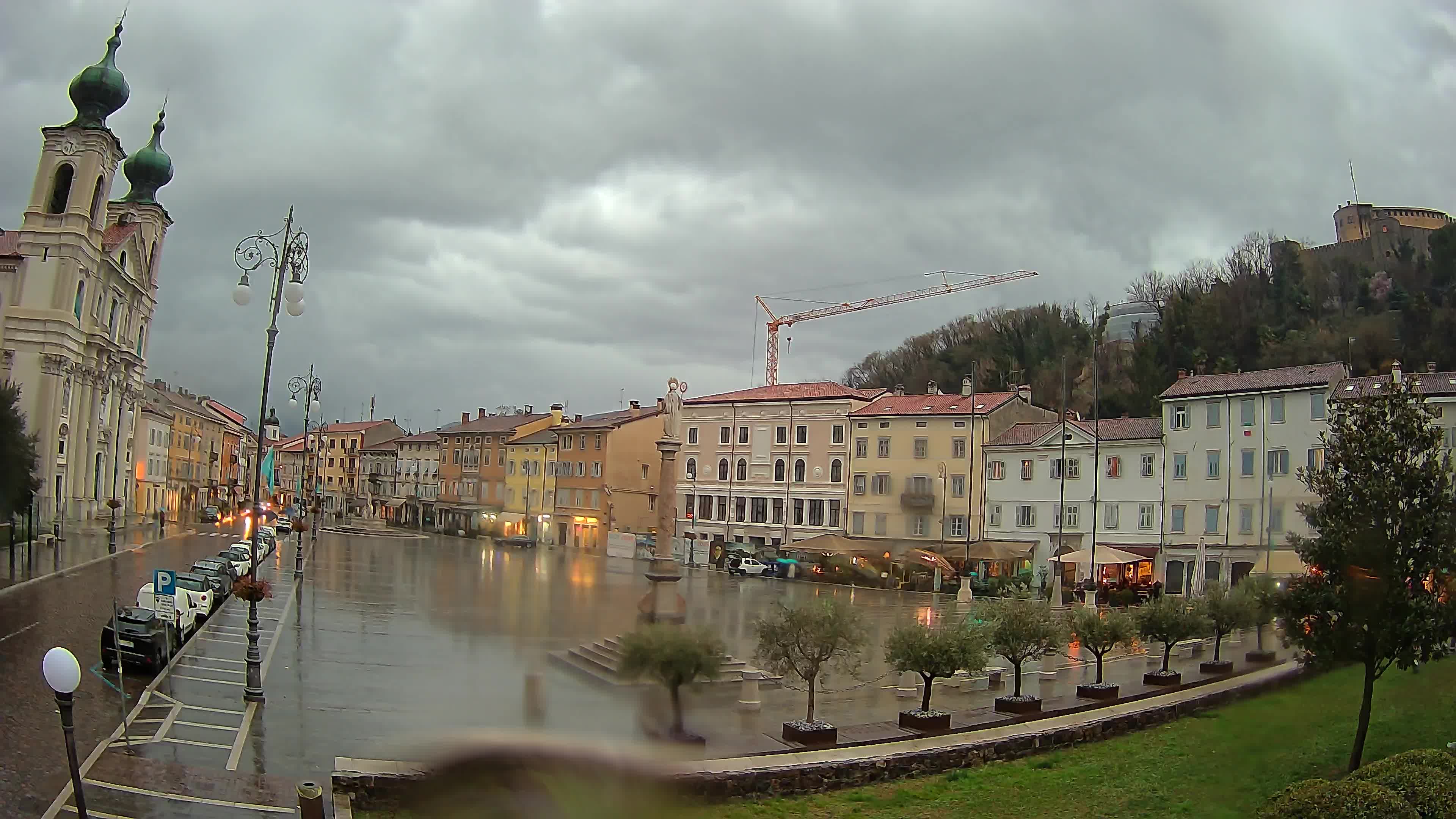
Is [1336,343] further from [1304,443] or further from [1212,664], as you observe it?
[1212,664]

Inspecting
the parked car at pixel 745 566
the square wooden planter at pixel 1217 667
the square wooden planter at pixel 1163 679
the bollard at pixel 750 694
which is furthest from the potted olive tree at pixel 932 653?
the parked car at pixel 745 566

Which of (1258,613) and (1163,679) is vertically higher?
(1258,613)

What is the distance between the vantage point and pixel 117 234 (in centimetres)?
6259

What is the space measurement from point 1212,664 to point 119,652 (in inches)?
772

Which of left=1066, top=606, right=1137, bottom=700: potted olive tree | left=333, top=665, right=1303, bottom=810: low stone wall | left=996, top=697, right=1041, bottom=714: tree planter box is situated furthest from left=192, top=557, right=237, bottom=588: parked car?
left=1066, top=606, right=1137, bottom=700: potted olive tree

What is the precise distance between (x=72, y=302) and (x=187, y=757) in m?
50.2

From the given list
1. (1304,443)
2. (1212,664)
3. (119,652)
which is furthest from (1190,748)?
(1304,443)

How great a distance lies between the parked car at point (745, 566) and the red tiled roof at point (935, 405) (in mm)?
10555

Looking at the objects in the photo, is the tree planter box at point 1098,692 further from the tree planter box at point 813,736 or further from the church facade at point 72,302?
the church facade at point 72,302

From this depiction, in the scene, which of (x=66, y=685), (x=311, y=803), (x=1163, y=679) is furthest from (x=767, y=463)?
(x=66, y=685)

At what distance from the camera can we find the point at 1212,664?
65.0 ft

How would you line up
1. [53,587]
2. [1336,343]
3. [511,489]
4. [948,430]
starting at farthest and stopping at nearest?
1. [511,489]
2. [1336,343]
3. [948,430]
4. [53,587]

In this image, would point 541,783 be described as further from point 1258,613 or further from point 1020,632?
point 1258,613

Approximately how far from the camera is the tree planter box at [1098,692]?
57.3 feet
